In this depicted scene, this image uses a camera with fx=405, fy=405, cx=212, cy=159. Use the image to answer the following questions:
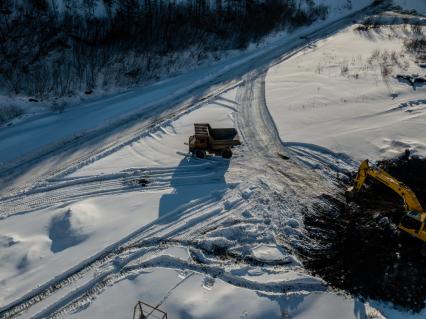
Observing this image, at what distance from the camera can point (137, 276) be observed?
12539 mm

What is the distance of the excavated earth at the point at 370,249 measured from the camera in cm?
1230

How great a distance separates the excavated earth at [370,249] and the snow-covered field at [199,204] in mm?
491

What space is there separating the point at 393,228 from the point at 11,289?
12697mm

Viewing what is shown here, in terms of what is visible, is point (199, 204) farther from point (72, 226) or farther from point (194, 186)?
point (72, 226)

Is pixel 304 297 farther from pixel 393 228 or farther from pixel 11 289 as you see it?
pixel 11 289

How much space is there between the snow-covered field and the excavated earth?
0.49m

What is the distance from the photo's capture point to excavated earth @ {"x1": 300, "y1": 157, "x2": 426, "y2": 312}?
484 inches

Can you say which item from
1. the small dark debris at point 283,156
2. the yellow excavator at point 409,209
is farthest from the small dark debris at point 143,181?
the yellow excavator at point 409,209

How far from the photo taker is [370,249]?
13.6 meters

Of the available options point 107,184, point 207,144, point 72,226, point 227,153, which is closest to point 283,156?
point 227,153

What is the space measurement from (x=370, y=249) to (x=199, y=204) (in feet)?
20.5

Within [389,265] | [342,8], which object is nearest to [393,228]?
[389,265]

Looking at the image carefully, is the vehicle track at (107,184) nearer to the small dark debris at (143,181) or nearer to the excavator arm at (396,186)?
the small dark debris at (143,181)

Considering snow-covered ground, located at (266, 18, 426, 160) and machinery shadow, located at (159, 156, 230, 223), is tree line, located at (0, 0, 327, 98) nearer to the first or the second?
snow-covered ground, located at (266, 18, 426, 160)
